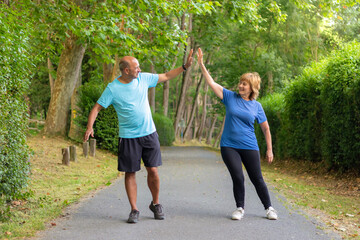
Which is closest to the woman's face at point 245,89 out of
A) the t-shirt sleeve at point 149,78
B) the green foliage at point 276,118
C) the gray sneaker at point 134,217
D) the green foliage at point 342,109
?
the t-shirt sleeve at point 149,78

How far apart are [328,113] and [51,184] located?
23.8ft

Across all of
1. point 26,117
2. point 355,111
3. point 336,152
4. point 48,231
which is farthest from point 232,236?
point 336,152

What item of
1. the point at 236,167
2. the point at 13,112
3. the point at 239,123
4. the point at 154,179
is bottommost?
the point at 154,179

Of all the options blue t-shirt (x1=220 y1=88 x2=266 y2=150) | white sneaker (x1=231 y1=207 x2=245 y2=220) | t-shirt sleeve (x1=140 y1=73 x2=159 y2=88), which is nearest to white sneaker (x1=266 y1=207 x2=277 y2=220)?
white sneaker (x1=231 y1=207 x2=245 y2=220)

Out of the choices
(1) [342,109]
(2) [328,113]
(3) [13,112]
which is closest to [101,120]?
(2) [328,113]

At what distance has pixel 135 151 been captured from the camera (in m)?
5.98

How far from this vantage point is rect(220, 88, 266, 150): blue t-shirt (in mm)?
6289

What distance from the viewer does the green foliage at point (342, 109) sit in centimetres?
1076

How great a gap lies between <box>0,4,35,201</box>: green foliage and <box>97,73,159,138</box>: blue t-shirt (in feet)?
3.87

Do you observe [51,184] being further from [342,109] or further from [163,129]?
[163,129]

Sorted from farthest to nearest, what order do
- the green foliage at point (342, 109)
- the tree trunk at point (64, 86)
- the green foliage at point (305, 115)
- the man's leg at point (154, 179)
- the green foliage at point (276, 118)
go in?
the tree trunk at point (64, 86) < the green foliage at point (276, 118) < the green foliage at point (305, 115) < the green foliage at point (342, 109) < the man's leg at point (154, 179)

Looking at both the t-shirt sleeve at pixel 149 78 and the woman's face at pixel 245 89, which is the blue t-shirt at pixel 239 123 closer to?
the woman's face at pixel 245 89

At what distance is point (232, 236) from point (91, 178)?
21.8ft

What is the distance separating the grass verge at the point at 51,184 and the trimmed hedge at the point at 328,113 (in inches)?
227
